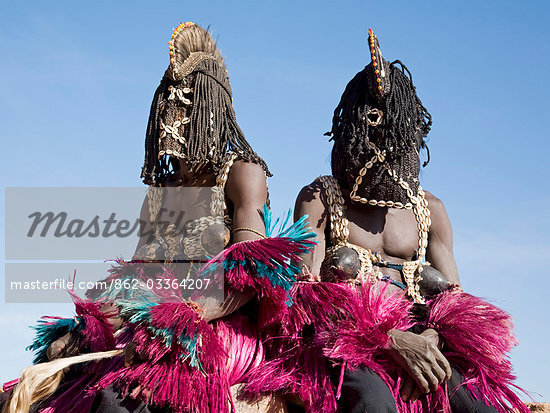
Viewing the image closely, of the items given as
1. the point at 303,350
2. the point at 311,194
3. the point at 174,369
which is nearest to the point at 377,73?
the point at 311,194

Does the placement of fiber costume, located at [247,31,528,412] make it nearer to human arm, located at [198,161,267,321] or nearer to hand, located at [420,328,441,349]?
hand, located at [420,328,441,349]

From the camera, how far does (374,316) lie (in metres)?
3.57

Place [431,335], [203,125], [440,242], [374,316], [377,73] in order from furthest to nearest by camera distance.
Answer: [440,242]
[377,73]
[203,125]
[431,335]
[374,316]

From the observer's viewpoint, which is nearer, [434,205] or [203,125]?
[203,125]

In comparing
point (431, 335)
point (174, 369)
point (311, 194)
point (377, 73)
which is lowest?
point (174, 369)

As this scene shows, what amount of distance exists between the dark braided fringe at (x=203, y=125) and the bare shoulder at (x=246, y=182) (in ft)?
0.21

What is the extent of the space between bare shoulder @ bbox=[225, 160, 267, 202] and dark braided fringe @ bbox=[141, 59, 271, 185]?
66 millimetres

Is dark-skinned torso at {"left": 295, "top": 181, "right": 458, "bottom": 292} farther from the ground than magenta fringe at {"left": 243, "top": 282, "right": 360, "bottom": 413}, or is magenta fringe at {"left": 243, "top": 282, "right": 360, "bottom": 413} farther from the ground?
dark-skinned torso at {"left": 295, "top": 181, "right": 458, "bottom": 292}

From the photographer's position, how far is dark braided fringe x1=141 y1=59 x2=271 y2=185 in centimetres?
424

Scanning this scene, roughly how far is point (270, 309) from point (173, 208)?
3.66ft

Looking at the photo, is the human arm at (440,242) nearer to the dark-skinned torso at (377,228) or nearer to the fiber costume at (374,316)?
the dark-skinned torso at (377,228)

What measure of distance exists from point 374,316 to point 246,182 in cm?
104

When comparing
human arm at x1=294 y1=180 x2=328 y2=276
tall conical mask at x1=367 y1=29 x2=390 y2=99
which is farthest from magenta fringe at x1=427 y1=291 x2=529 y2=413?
tall conical mask at x1=367 y1=29 x2=390 y2=99

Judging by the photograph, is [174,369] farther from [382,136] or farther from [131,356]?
[382,136]
